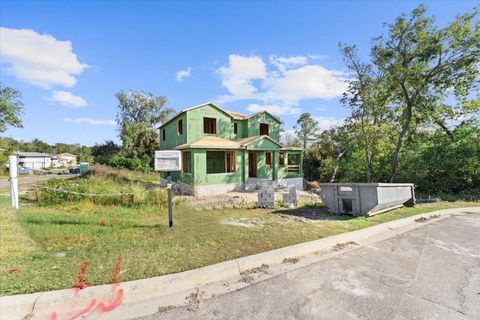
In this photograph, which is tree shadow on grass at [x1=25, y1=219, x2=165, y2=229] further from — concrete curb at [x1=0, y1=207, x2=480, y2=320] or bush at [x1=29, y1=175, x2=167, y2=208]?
concrete curb at [x1=0, y1=207, x2=480, y2=320]

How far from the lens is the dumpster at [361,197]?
7.82 m

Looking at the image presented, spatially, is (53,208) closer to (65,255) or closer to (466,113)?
(65,255)

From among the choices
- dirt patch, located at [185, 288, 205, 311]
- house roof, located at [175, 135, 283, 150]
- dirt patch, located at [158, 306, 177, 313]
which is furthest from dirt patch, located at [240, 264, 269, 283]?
house roof, located at [175, 135, 283, 150]

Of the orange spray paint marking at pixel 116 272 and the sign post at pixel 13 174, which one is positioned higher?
the sign post at pixel 13 174

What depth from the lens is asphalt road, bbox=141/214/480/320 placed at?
2873 millimetres

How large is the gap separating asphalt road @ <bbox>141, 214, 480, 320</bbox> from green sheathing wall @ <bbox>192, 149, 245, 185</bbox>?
11157 millimetres

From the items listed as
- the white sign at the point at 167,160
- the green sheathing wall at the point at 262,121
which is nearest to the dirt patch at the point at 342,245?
the white sign at the point at 167,160

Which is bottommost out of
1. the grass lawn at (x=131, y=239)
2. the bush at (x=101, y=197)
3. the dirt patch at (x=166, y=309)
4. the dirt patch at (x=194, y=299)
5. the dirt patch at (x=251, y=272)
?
the dirt patch at (x=251, y=272)

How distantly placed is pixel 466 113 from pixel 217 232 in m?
19.4

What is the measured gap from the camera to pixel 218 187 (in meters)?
15.6

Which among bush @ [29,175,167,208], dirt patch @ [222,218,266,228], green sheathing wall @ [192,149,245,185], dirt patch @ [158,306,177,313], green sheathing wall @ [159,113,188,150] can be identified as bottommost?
dirt patch @ [158,306,177,313]

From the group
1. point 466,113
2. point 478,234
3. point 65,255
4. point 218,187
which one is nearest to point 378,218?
point 478,234

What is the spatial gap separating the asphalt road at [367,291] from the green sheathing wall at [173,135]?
1426 centimetres

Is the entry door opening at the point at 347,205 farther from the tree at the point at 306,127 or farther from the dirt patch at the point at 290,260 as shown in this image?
the tree at the point at 306,127
